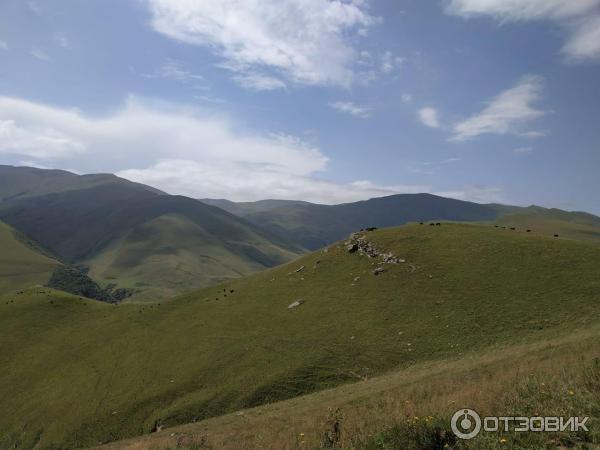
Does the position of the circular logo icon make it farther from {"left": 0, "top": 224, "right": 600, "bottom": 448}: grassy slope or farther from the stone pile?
the stone pile

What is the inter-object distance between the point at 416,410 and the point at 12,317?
324 ft

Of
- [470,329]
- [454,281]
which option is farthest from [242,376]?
[454,281]

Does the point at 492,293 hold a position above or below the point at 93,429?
above

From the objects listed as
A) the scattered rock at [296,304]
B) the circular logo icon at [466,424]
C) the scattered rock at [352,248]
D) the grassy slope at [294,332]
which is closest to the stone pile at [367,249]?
the scattered rock at [352,248]

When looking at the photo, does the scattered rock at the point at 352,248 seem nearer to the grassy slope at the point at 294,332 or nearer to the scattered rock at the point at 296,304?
the grassy slope at the point at 294,332

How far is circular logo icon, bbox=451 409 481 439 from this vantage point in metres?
12.1

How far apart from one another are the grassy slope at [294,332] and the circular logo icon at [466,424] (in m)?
31.2

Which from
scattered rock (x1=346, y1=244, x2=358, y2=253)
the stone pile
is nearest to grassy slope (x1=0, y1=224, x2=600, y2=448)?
scattered rock (x1=346, y1=244, x2=358, y2=253)

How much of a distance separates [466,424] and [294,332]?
4448cm

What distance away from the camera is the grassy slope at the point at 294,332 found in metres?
45.4

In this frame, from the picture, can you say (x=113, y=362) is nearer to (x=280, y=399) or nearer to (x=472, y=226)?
(x=280, y=399)

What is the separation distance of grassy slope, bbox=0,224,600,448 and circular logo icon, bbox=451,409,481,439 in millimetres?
31211

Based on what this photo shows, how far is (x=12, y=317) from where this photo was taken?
281 ft

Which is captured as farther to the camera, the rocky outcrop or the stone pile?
the stone pile
